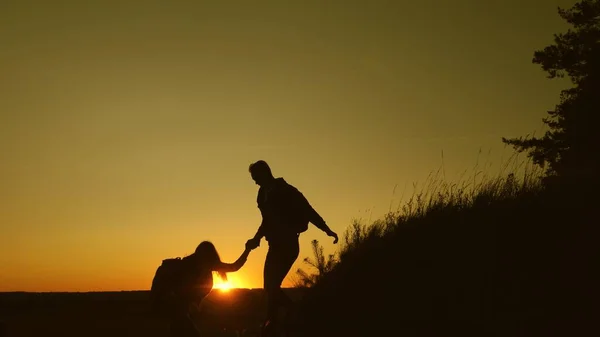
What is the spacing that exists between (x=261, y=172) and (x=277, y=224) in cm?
74

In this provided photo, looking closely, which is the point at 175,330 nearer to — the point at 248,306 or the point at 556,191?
the point at 556,191

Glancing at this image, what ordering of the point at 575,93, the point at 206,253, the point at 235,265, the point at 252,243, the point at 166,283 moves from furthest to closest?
the point at 575,93 < the point at 252,243 < the point at 235,265 < the point at 206,253 < the point at 166,283

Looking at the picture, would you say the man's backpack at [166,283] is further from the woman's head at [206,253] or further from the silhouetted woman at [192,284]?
the woman's head at [206,253]

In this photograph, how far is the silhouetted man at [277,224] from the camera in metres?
9.76

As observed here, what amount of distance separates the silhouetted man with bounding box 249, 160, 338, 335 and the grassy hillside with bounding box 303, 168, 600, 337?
2.80 feet

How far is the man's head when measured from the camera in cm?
975

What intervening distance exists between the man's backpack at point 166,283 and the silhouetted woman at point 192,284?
44 millimetres

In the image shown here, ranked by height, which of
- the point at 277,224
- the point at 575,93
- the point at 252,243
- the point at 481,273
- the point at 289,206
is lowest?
the point at 481,273

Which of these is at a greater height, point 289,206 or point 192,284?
point 289,206

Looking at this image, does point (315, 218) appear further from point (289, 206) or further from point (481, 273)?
point (481, 273)

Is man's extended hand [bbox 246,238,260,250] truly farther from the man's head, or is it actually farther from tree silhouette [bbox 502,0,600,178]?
tree silhouette [bbox 502,0,600,178]

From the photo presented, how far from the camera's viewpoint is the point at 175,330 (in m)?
8.09

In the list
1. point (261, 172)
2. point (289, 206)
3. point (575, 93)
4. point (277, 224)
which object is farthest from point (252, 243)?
point (575, 93)

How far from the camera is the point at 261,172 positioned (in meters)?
9.75
